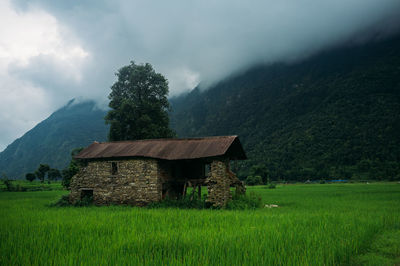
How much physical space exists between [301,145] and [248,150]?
18.2m

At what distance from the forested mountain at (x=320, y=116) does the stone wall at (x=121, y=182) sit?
159 ft

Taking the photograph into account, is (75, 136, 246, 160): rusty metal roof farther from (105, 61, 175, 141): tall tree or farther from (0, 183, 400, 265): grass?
(105, 61, 175, 141): tall tree

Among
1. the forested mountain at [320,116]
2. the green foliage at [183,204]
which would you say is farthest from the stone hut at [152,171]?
the forested mountain at [320,116]

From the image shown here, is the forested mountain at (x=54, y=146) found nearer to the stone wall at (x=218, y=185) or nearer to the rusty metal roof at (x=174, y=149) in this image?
the rusty metal roof at (x=174, y=149)

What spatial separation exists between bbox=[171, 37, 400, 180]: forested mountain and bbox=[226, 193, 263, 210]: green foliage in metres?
46.9

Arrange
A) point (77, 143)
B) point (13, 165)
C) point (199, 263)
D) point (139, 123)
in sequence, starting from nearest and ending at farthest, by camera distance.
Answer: point (199, 263) < point (139, 123) < point (77, 143) < point (13, 165)

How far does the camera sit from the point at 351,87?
88.9 meters

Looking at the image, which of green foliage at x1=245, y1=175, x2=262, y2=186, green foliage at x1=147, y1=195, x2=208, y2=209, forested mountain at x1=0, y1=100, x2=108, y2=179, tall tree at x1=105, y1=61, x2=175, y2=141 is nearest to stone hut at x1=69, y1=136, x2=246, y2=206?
green foliage at x1=147, y1=195, x2=208, y2=209

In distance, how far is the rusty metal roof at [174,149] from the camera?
17.5 m

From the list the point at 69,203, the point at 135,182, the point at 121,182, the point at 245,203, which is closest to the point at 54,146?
the point at 69,203

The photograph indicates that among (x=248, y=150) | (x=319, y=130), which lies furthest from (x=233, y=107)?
(x=319, y=130)

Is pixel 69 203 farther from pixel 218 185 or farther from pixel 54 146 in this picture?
pixel 54 146

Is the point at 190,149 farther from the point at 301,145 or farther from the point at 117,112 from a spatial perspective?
the point at 301,145

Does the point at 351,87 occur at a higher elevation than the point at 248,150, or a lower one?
higher
